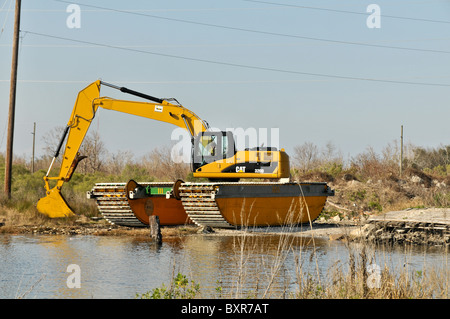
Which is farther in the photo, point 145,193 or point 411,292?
point 145,193

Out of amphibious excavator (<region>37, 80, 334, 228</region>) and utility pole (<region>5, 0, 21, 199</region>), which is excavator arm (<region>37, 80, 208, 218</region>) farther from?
utility pole (<region>5, 0, 21, 199</region>)

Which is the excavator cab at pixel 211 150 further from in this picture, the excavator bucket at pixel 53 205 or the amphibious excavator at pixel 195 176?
the excavator bucket at pixel 53 205

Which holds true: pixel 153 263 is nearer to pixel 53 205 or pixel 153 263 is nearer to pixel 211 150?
pixel 211 150

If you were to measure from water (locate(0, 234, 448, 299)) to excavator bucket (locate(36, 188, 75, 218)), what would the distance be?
2.57 metres

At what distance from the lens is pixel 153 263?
14609mm

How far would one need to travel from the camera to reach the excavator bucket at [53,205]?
22938 mm

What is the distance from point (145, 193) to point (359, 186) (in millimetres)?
15623

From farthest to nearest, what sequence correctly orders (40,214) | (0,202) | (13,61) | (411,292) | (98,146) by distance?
(98,146)
(13,61)
(0,202)
(40,214)
(411,292)

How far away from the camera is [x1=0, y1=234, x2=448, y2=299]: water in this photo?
10805mm

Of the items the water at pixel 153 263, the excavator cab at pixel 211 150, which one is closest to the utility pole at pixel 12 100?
the water at pixel 153 263

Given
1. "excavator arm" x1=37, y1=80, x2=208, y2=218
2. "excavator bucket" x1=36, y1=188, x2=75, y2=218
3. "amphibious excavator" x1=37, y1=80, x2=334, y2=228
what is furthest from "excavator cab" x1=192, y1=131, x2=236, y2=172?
"excavator bucket" x1=36, y1=188, x2=75, y2=218

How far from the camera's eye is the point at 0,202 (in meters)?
25.3
